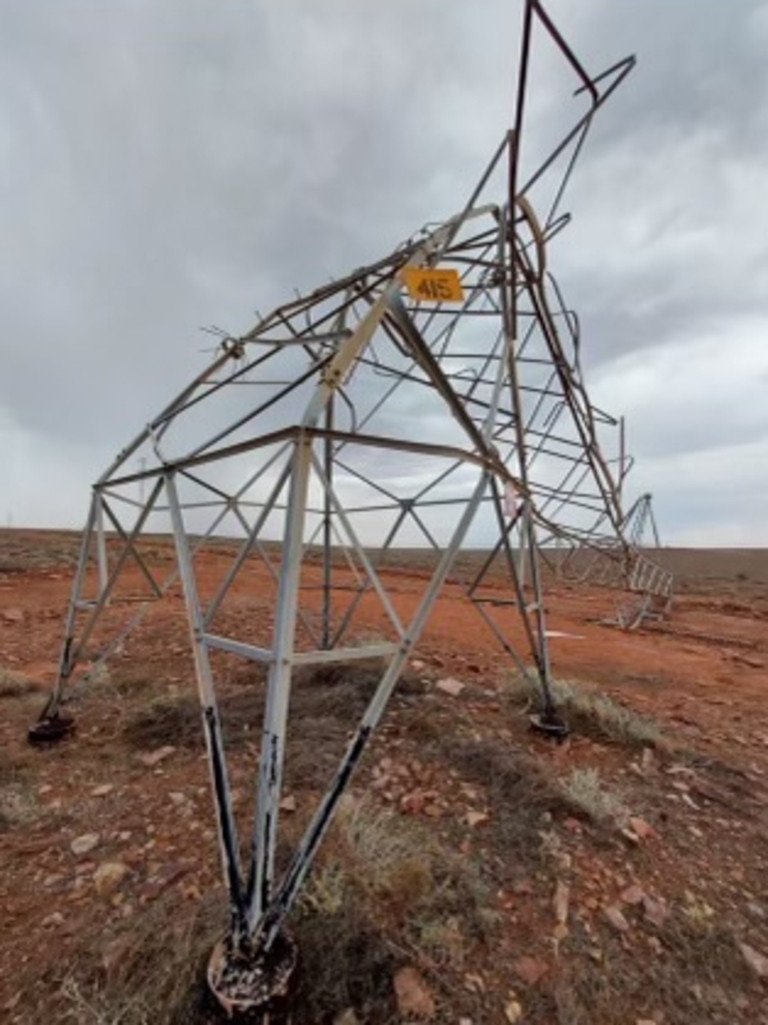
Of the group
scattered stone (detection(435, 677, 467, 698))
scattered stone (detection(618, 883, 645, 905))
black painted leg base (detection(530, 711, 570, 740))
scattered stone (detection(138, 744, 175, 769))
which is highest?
scattered stone (detection(435, 677, 467, 698))

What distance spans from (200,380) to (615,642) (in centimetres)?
1092

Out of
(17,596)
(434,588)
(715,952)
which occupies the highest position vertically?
(434,588)

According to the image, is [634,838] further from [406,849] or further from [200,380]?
[200,380]

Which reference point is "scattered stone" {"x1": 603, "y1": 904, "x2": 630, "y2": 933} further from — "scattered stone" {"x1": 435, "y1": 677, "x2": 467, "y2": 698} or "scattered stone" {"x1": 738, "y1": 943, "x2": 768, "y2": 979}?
"scattered stone" {"x1": 435, "y1": 677, "x2": 467, "y2": 698}

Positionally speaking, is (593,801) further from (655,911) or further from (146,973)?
(146,973)

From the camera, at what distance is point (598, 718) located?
6.21m

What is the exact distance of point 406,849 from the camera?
381 cm

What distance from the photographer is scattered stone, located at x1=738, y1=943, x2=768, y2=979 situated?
3.20 meters

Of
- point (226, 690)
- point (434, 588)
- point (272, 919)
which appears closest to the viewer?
point (272, 919)

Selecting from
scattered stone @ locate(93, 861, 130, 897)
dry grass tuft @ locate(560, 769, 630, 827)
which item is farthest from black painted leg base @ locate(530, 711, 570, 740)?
scattered stone @ locate(93, 861, 130, 897)

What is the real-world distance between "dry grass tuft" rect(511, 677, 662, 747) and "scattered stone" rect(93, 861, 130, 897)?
13.2 feet

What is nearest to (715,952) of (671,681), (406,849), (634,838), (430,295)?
(634,838)

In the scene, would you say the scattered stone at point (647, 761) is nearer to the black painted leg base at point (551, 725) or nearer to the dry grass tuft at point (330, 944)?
the black painted leg base at point (551, 725)

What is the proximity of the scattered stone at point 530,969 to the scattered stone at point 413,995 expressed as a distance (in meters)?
0.54
